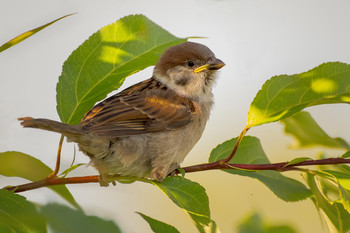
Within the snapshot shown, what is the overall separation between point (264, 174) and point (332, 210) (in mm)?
219

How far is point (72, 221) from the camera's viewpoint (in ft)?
1.65

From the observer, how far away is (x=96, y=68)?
1.33 metres

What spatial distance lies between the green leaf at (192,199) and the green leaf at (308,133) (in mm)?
449

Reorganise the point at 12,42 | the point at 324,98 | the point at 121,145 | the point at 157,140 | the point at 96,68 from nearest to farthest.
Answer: the point at 12,42 < the point at 324,98 < the point at 96,68 < the point at 121,145 < the point at 157,140

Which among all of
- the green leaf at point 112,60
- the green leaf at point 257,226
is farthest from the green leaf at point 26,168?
the green leaf at point 257,226

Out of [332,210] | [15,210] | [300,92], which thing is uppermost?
[300,92]

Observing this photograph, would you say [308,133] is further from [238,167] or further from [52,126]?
[52,126]

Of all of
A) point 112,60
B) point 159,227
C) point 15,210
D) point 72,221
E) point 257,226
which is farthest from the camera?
point 112,60

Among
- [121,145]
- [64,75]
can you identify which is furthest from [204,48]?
[64,75]

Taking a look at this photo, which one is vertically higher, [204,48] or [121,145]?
[204,48]

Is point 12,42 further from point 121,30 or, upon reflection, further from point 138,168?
point 138,168

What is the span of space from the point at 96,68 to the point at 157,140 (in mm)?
457

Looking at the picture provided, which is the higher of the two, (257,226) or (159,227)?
(257,226)

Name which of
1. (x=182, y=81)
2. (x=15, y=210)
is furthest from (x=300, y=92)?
(x=182, y=81)
